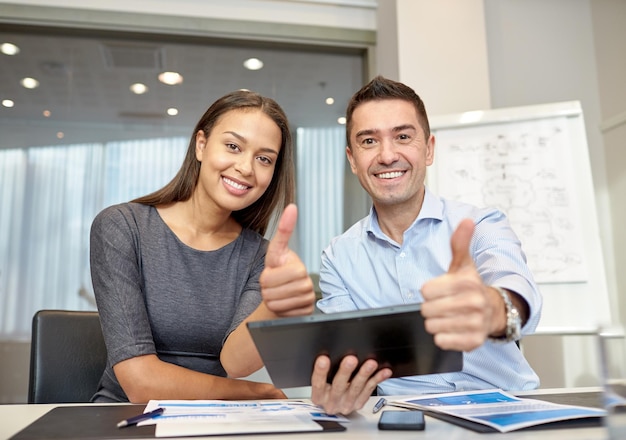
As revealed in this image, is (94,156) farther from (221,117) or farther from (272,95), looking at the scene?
(221,117)

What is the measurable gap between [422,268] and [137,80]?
98.5 inches

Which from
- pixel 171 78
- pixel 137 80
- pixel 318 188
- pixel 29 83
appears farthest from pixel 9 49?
pixel 318 188

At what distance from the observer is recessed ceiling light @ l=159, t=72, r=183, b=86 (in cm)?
338

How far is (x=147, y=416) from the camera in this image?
0.88 metres

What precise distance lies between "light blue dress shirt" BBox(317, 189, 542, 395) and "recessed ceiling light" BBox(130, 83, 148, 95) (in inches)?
86.3

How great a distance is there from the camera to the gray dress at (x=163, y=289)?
1.27m

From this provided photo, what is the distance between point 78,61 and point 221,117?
224 centimetres

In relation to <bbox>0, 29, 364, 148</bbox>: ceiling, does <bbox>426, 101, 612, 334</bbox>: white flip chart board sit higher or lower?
lower

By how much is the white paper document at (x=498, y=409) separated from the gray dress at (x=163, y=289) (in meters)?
0.52

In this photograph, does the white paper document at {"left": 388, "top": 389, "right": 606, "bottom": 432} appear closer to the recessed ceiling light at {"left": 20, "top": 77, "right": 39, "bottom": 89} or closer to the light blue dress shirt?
the light blue dress shirt

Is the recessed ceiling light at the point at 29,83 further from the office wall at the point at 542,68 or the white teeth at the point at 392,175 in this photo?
the white teeth at the point at 392,175

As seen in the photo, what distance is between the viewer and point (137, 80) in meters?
3.36

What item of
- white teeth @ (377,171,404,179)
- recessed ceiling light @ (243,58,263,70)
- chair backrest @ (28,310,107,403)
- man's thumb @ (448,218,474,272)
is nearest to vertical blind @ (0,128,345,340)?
recessed ceiling light @ (243,58,263,70)

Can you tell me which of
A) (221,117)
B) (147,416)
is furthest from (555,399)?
(221,117)
